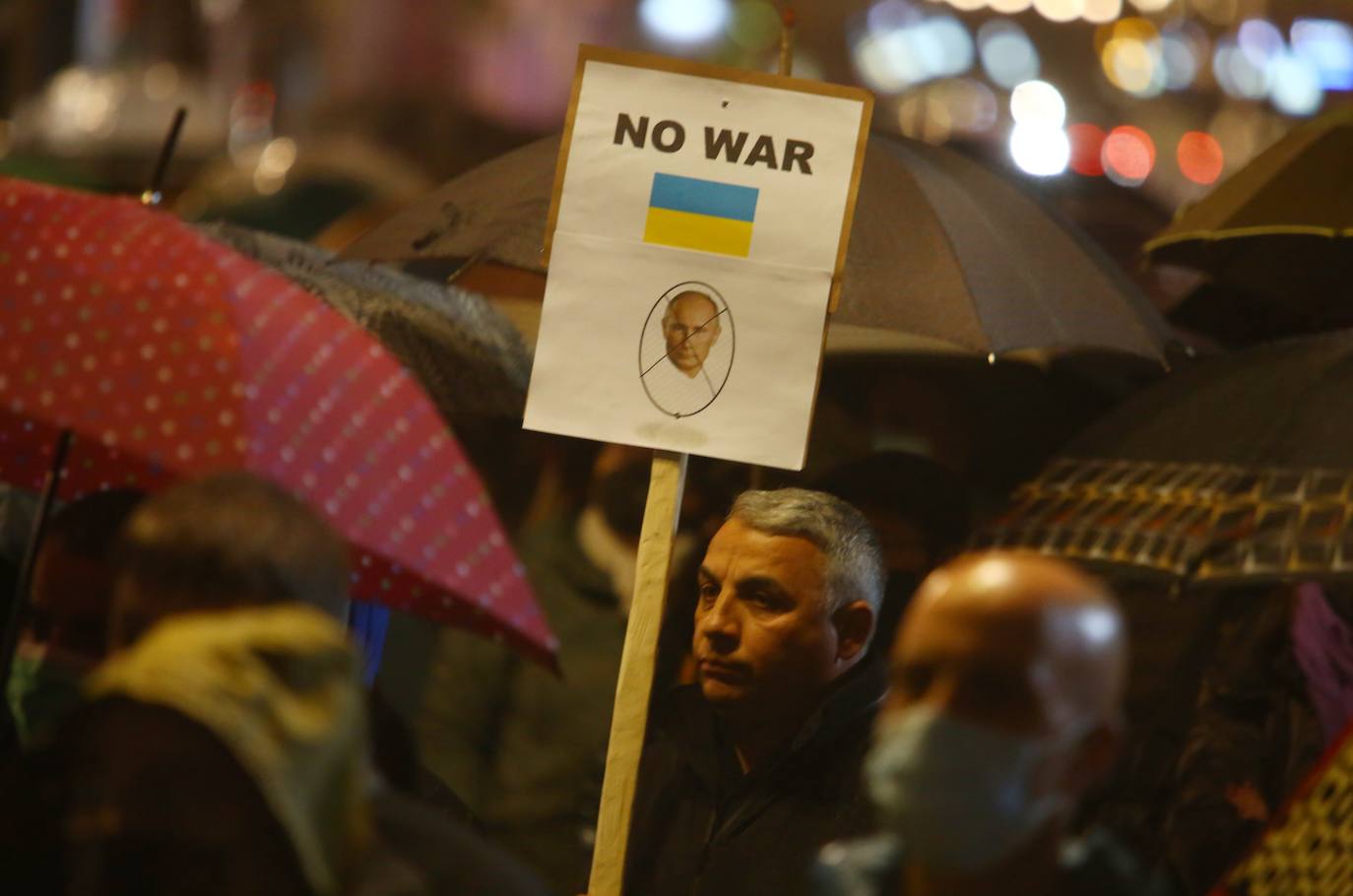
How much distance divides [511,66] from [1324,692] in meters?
16.9

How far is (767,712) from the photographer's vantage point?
4250mm

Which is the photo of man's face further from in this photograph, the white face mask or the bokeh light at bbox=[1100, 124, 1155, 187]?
the bokeh light at bbox=[1100, 124, 1155, 187]

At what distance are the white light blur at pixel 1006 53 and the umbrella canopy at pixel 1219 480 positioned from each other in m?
29.9

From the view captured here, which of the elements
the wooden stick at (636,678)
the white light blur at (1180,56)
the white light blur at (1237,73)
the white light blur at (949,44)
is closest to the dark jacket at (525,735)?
the wooden stick at (636,678)

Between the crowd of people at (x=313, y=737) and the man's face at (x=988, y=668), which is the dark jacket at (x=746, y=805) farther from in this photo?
the man's face at (x=988, y=668)

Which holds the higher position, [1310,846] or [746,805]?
[1310,846]

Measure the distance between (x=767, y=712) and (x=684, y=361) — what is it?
2.42 feet

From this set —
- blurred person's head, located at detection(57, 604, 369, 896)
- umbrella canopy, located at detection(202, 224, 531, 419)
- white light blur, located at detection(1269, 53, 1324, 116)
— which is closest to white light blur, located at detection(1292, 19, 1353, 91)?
white light blur, located at detection(1269, 53, 1324, 116)

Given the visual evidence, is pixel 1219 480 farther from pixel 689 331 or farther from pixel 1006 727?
pixel 1006 727

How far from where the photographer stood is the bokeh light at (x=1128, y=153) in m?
31.9

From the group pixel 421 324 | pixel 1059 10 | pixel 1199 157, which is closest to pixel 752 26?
pixel 1199 157

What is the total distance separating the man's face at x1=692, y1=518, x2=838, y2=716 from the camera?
4238 mm

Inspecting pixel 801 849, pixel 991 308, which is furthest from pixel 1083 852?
pixel 991 308

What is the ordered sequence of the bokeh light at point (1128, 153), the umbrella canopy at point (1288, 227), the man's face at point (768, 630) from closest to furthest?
1. the man's face at point (768, 630)
2. the umbrella canopy at point (1288, 227)
3. the bokeh light at point (1128, 153)
